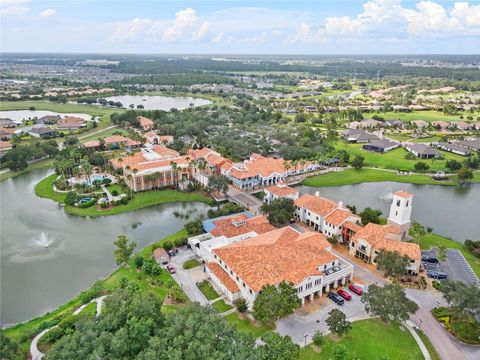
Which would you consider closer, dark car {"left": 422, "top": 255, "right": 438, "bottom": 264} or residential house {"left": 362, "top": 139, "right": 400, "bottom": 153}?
dark car {"left": 422, "top": 255, "right": 438, "bottom": 264}

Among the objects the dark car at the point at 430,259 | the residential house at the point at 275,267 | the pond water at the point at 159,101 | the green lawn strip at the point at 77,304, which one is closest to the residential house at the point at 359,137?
the dark car at the point at 430,259

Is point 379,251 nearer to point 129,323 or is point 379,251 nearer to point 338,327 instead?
point 338,327

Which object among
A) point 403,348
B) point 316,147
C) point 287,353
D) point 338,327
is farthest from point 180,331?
point 316,147

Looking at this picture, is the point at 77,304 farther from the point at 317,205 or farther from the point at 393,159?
the point at 393,159

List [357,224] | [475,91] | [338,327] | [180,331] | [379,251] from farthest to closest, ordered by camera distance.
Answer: [475,91] → [357,224] → [379,251] → [338,327] → [180,331]

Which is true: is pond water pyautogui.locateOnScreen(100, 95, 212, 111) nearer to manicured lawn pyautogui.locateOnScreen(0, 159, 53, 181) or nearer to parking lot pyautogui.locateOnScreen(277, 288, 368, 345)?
manicured lawn pyautogui.locateOnScreen(0, 159, 53, 181)

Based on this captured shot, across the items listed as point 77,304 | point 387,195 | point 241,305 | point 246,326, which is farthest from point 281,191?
point 77,304

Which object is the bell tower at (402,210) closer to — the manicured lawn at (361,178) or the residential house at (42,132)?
the manicured lawn at (361,178)

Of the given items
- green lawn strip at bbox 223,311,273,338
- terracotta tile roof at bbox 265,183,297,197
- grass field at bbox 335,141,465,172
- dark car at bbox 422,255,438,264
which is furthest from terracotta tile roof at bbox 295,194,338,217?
grass field at bbox 335,141,465,172
